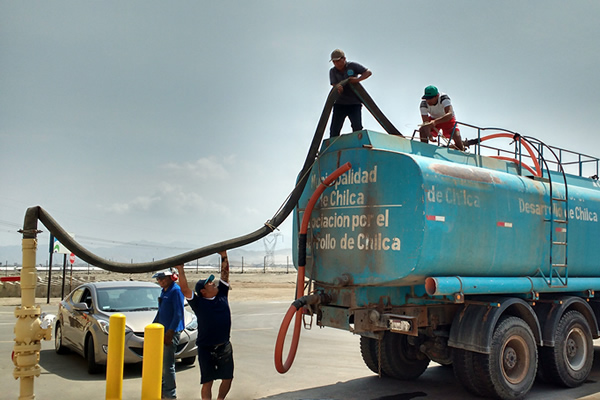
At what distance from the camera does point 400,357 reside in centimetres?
856

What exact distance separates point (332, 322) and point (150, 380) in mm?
2873

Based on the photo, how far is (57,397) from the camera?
7469 mm

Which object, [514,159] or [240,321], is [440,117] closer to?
[514,159]

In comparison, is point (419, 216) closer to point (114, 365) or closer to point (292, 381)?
point (292, 381)

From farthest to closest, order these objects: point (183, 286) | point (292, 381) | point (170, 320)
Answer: point (292, 381) < point (170, 320) < point (183, 286)

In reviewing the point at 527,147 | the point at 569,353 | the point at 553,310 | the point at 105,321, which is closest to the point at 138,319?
the point at 105,321

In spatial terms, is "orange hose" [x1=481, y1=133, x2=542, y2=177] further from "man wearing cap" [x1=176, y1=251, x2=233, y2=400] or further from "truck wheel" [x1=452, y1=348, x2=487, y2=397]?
"man wearing cap" [x1=176, y1=251, x2=233, y2=400]

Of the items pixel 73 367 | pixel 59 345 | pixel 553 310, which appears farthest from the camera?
pixel 59 345

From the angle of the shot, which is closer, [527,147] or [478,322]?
[478,322]

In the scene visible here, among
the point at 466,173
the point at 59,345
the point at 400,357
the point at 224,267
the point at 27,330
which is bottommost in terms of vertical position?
the point at 59,345

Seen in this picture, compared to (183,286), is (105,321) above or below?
below

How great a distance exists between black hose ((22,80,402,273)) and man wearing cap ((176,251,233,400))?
1.19ft

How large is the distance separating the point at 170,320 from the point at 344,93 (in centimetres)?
419

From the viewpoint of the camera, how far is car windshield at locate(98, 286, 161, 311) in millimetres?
9742
